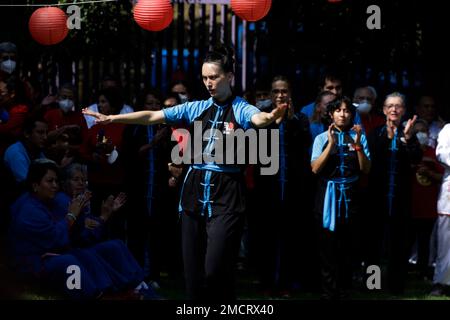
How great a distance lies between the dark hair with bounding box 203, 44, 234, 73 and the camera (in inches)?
243

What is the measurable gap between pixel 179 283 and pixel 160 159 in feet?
4.10

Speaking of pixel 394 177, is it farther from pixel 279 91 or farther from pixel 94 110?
pixel 94 110

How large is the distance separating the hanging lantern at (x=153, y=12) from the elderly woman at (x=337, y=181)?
1.80 m

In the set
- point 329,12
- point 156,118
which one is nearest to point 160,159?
point 156,118

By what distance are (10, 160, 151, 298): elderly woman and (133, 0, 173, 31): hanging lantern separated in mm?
1811

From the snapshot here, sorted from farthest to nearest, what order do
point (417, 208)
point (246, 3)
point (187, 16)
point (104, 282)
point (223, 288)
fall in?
1. point (187, 16)
2. point (417, 208)
3. point (246, 3)
4. point (104, 282)
5. point (223, 288)

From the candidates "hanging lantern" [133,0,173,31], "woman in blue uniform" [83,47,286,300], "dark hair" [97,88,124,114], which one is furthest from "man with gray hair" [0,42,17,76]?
"woman in blue uniform" [83,47,286,300]

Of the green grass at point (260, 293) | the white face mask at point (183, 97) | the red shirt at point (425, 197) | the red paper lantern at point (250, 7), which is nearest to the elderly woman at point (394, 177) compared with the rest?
the green grass at point (260, 293)

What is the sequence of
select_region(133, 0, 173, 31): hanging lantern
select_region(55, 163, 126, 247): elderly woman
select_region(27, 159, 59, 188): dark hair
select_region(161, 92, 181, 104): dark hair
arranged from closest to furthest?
select_region(27, 159, 59, 188): dark hair → select_region(55, 163, 126, 247): elderly woman → select_region(133, 0, 173, 31): hanging lantern → select_region(161, 92, 181, 104): dark hair

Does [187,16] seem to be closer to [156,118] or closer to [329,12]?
[329,12]

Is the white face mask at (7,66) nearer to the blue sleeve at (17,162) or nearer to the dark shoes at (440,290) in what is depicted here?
the blue sleeve at (17,162)

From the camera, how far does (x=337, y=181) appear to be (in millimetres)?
8320

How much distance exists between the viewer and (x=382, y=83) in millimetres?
12258

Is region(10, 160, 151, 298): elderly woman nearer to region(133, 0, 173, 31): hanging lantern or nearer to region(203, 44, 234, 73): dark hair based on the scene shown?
region(133, 0, 173, 31): hanging lantern
